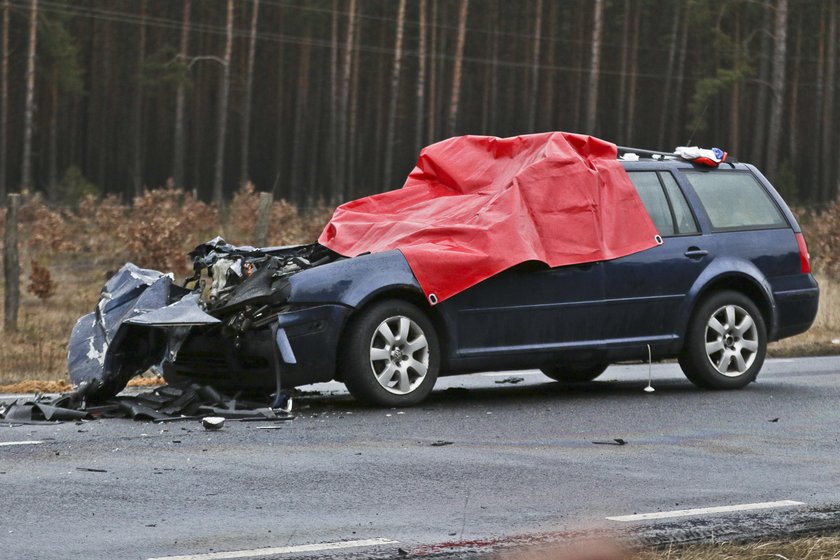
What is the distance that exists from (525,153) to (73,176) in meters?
37.9

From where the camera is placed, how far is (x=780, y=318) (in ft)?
37.6

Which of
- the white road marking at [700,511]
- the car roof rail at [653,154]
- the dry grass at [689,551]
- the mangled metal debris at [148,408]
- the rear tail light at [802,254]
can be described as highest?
the car roof rail at [653,154]

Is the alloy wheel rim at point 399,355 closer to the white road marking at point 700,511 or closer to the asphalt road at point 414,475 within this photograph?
the asphalt road at point 414,475

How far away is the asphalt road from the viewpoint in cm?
577

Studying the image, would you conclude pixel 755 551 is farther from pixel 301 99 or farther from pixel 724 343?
pixel 301 99

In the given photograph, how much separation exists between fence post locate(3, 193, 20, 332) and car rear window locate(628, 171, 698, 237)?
27.3ft

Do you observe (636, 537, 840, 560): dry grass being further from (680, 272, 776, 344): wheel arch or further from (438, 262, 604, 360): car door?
(680, 272, 776, 344): wheel arch

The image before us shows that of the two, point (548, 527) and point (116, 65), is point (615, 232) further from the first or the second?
point (116, 65)

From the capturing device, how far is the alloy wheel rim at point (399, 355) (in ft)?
31.7

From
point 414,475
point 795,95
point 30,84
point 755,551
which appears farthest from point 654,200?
point 795,95

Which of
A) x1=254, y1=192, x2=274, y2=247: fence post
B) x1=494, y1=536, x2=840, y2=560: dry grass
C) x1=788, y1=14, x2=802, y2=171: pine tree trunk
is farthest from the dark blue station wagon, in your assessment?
x1=788, y1=14, x2=802, y2=171: pine tree trunk

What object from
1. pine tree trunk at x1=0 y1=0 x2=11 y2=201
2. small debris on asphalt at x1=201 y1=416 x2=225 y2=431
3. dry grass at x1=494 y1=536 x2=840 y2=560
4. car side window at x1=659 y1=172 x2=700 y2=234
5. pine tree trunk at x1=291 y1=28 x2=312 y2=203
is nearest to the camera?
dry grass at x1=494 y1=536 x2=840 y2=560

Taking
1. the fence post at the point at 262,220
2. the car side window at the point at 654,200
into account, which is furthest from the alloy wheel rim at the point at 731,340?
the fence post at the point at 262,220

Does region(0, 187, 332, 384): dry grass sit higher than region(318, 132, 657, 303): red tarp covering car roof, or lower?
lower
